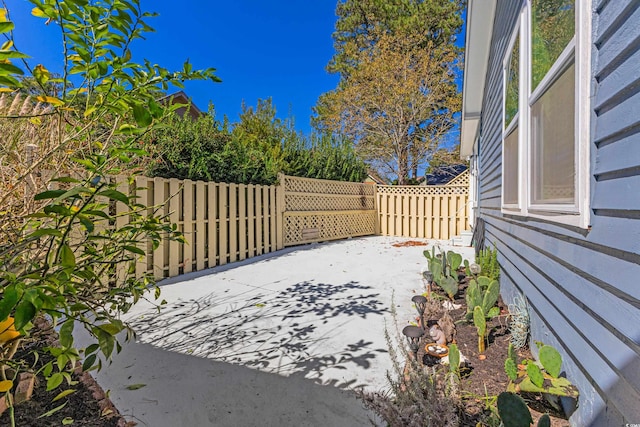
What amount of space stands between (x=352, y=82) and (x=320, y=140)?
6826 millimetres

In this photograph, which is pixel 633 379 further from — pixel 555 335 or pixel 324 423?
pixel 324 423

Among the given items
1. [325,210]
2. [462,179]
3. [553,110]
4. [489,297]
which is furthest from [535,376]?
[462,179]

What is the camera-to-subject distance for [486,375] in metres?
2.01

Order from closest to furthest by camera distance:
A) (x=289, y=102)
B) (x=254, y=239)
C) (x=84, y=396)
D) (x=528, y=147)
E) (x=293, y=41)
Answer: (x=84, y=396), (x=528, y=147), (x=254, y=239), (x=289, y=102), (x=293, y=41)

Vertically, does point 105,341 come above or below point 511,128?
below

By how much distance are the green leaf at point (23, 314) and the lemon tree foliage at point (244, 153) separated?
5.14 ft

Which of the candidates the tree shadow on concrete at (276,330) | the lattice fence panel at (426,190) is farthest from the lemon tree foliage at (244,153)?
the tree shadow on concrete at (276,330)

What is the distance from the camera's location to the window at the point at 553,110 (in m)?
1.42

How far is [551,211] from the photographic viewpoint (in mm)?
1793

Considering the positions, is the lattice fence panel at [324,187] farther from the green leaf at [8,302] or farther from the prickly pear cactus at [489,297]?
the green leaf at [8,302]

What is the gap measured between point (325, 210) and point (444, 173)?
10318mm

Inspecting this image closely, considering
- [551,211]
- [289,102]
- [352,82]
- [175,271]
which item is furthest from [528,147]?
[352,82]

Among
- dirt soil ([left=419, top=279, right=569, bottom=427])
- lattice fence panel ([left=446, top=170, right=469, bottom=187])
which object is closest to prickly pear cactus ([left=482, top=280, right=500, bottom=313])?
dirt soil ([left=419, top=279, right=569, bottom=427])

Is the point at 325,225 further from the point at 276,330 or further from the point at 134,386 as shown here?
the point at 134,386
